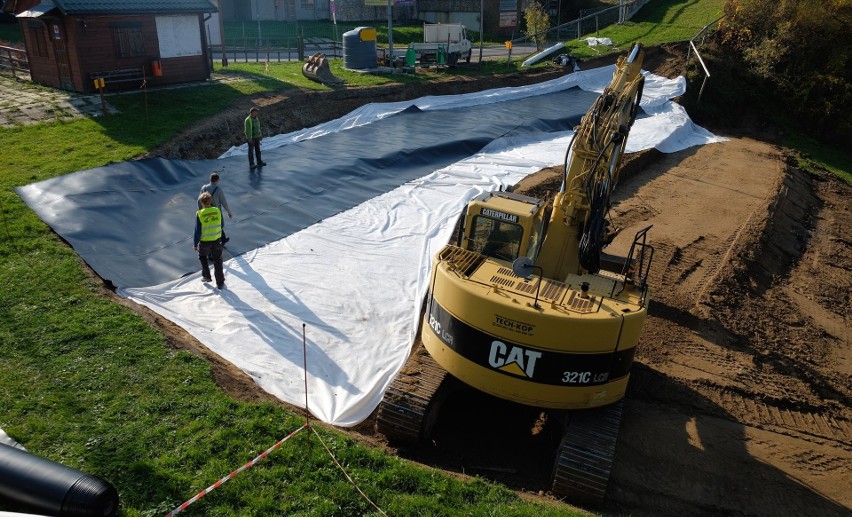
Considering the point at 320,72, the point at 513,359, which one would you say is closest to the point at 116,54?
the point at 320,72

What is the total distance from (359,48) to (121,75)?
11.1 m

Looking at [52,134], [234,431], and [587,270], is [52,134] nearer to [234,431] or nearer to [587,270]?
[234,431]

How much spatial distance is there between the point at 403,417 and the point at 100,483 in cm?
348

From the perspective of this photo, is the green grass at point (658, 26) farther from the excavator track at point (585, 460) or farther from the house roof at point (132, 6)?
the excavator track at point (585, 460)

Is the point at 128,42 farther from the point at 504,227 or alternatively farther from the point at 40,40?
the point at 504,227

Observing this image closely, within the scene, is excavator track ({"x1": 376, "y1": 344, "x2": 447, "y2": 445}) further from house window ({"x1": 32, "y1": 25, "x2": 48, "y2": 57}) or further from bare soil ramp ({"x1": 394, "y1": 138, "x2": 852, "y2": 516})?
house window ({"x1": 32, "y1": 25, "x2": 48, "y2": 57})

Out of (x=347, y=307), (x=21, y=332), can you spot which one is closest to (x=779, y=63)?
(x=347, y=307)

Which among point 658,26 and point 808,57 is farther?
point 658,26

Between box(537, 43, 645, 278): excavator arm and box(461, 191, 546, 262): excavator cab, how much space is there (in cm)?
34

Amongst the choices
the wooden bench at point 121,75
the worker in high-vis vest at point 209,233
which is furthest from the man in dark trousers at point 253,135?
the wooden bench at point 121,75

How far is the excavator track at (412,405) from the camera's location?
26.6 feet

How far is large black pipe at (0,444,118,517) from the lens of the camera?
5801 millimetres

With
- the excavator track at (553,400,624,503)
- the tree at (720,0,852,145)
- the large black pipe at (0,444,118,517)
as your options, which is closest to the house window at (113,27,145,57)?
the large black pipe at (0,444,118,517)

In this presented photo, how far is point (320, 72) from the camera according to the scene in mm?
25844
